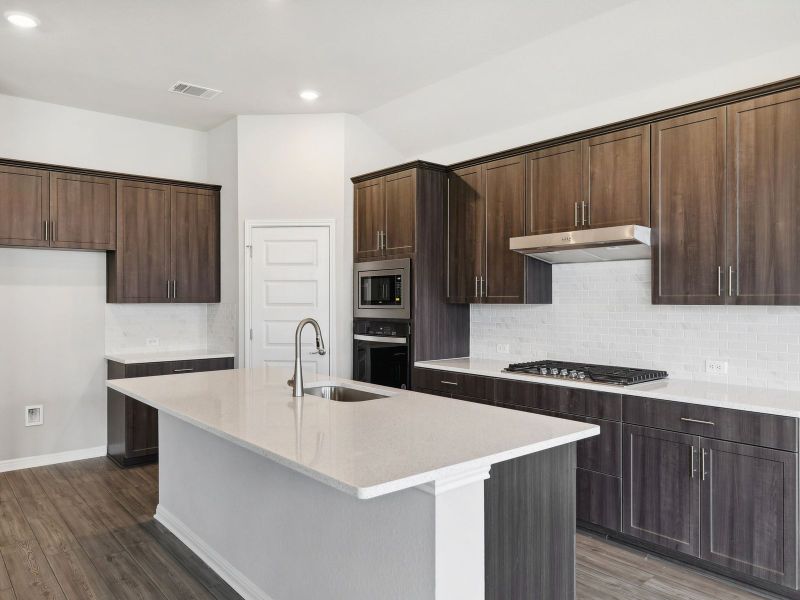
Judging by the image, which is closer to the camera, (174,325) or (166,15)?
(166,15)

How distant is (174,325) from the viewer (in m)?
5.51

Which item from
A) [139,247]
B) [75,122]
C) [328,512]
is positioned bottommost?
[328,512]

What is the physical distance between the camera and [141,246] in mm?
5035

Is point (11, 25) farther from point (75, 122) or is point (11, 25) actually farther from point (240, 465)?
point (240, 465)

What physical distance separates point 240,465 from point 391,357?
2025mm

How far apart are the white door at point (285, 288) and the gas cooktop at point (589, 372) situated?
1937 mm

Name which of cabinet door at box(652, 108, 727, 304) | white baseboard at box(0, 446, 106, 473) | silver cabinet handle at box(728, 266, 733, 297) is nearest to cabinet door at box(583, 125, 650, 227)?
cabinet door at box(652, 108, 727, 304)

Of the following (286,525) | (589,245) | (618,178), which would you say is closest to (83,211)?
(286,525)

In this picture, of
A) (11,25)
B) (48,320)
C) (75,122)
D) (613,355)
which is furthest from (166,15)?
(613,355)

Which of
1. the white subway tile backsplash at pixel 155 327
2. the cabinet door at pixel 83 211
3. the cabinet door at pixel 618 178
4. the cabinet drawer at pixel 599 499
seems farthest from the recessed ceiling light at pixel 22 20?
the cabinet drawer at pixel 599 499

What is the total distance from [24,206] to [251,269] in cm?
178

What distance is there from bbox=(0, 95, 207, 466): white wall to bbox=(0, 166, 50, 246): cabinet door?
0.32 m

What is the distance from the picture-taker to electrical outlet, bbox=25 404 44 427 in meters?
4.75

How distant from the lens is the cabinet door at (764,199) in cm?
279
